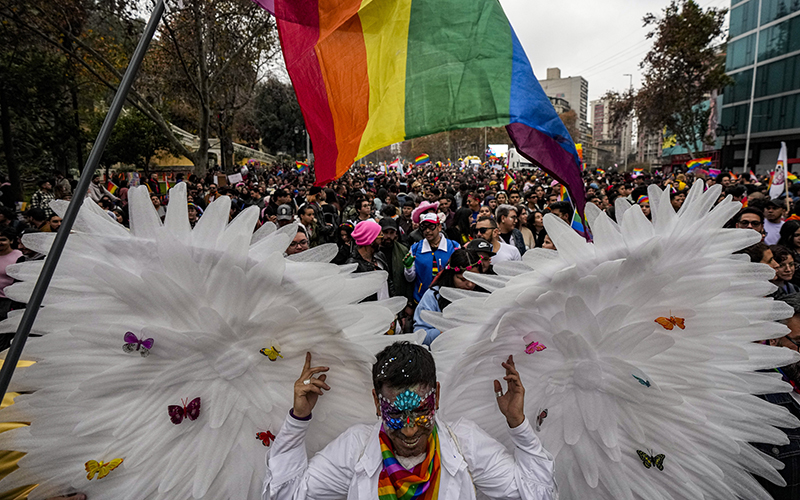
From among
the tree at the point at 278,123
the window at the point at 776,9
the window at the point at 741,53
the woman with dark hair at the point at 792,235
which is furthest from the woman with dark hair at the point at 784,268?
the tree at the point at 278,123

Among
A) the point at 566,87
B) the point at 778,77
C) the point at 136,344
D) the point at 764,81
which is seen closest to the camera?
the point at 136,344

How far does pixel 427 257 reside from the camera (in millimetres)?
4395

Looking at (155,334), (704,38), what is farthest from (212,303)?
(704,38)

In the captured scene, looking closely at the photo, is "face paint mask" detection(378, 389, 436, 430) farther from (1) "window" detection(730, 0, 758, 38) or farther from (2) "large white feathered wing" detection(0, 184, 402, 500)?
(1) "window" detection(730, 0, 758, 38)

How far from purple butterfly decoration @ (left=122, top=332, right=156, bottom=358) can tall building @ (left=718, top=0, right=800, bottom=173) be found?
36936 mm

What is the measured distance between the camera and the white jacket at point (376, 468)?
1.62m

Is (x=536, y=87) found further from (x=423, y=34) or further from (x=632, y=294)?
(x=632, y=294)

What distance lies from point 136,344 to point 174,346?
119 mm

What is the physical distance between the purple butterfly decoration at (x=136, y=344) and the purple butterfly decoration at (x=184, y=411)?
0.73 feet

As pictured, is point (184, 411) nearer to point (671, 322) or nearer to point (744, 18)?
point (671, 322)

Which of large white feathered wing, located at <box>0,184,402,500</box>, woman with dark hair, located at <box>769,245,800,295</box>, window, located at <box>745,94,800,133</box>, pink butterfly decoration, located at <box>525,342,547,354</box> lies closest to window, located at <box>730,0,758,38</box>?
window, located at <box>745,94,800,133</box>

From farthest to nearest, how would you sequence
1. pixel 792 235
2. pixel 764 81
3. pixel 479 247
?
pixel 764 81 → pixel 792 235 → pixel 479 247

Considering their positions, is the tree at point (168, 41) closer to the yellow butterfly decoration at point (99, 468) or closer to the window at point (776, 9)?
the yellow butterfly decoration at point (99, 468)

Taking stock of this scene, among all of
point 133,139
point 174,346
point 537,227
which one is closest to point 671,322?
point 174,346
